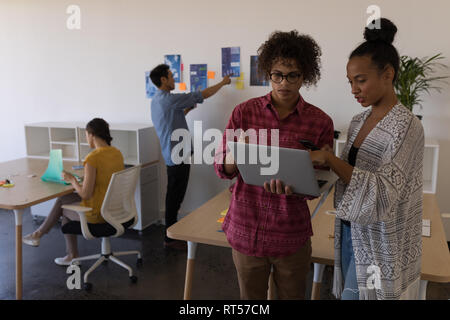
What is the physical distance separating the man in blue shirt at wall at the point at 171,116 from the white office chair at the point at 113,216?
2.30 ft

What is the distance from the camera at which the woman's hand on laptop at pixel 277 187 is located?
1245mm

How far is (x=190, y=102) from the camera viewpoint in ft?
11.8

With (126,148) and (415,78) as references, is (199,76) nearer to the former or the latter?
(126,148)

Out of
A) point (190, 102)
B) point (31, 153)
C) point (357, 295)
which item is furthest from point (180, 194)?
point (357, 295)

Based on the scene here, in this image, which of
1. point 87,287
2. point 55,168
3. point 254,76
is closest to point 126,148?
point 55,168

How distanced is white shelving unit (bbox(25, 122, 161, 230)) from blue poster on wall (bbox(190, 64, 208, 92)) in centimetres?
65

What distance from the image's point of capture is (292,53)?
133 centimetres

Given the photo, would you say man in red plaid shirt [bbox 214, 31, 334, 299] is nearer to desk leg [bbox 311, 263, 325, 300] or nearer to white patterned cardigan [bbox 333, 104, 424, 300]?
white patterned cardigan [bbox 333, 104, 424, 300]

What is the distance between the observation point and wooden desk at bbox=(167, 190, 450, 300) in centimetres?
157

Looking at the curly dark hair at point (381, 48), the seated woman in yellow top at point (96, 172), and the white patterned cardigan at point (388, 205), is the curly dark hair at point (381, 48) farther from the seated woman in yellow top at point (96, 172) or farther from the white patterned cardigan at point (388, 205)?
the seated woman in yellow top at point (96, 172)

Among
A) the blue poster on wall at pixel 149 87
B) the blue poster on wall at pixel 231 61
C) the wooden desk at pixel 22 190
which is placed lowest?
the wooden desk at pixel 22 190

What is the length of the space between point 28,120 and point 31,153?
2.48ft

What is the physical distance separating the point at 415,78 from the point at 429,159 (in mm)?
726

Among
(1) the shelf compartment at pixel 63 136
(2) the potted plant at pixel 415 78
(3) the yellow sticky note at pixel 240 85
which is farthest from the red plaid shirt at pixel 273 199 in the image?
(1) the shelf compartment at pixel 63 136
